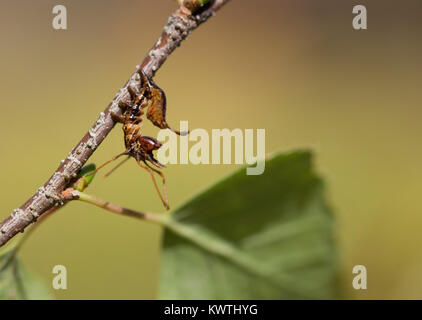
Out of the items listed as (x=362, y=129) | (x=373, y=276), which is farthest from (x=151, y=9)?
(x=373, y=276)

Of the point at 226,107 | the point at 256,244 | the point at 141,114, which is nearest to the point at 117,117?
the point at 141,114

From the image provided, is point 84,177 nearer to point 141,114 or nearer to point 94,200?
point 94,200

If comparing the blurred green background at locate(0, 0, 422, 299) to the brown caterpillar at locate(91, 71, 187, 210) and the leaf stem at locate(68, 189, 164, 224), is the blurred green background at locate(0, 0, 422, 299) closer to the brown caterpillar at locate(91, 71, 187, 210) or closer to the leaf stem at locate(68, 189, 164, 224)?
the leaf stem at locate(68, 189, 164, 224)

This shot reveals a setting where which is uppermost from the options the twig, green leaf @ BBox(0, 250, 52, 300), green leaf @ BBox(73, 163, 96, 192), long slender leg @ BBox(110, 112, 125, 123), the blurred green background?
the blurred green background

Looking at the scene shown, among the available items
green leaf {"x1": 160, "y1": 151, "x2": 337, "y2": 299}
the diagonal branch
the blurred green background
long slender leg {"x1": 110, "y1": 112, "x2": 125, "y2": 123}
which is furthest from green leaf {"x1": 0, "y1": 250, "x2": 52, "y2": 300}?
the blurred green background

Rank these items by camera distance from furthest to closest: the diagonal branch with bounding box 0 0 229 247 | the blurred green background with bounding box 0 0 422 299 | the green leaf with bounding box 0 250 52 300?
the blurred green background with bounding box 0 0 422 299 → the green leaf with bounding box 0 250 52 300 → the diagonal branch with bounding box 0 0 229 247
